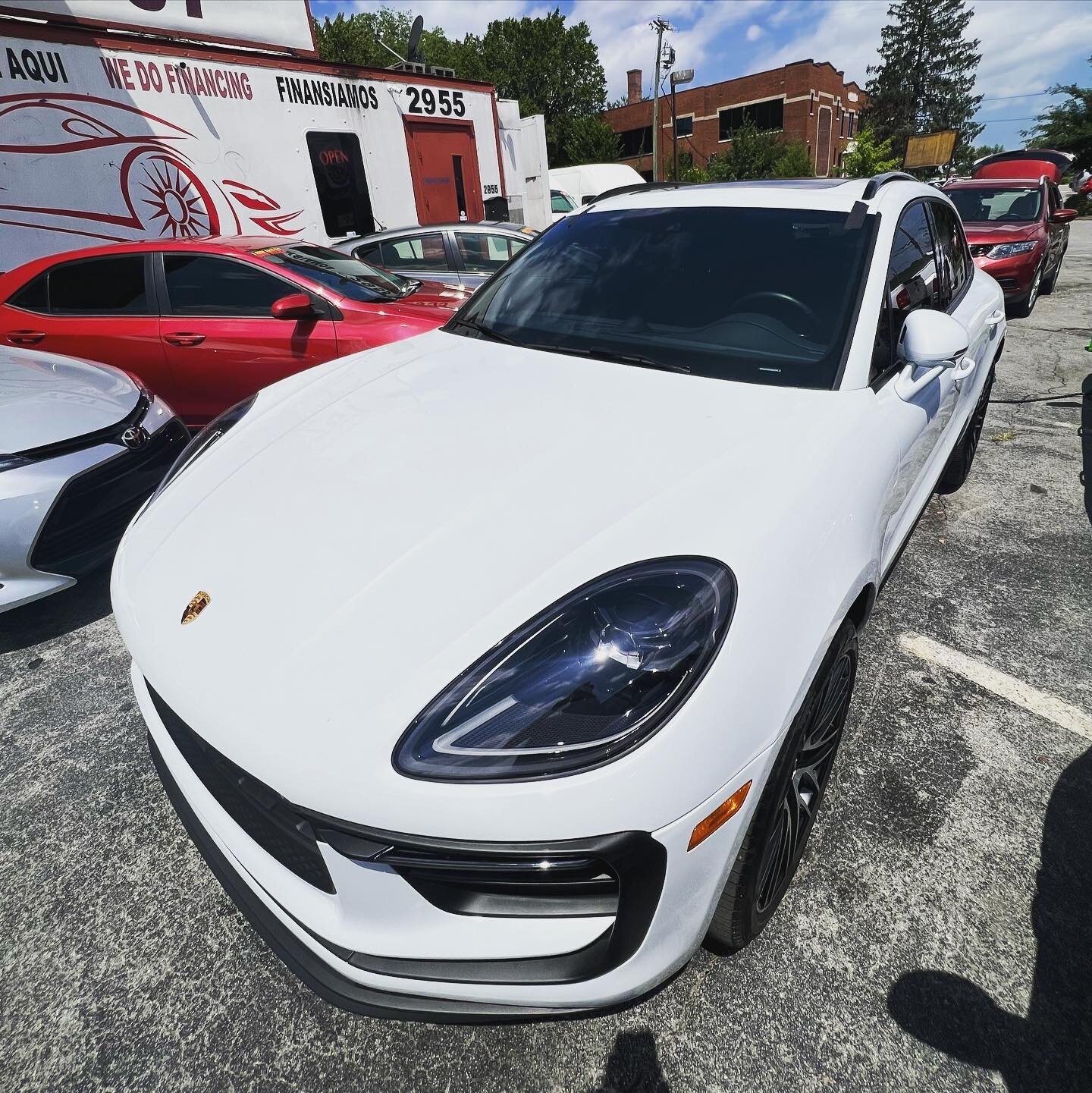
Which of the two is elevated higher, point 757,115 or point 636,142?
point 757,115

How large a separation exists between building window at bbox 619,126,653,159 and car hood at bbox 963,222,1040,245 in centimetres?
4270

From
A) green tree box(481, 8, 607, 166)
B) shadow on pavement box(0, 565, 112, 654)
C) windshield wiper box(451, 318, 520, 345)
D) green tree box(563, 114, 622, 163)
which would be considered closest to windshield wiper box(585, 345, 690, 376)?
windshield wiper box(451, 318, 520, 345)

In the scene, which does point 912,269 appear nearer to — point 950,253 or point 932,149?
point 950,253

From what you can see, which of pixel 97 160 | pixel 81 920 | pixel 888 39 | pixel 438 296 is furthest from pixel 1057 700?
pixel 888 39

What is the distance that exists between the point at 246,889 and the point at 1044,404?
20.3 feet

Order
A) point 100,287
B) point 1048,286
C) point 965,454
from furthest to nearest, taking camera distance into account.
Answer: point 1048,286
point 100,287
point 965,454

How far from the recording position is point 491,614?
1185 millimetres

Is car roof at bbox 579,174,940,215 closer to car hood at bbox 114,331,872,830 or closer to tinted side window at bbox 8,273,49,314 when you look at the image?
car hood at bbox 114,331,872,830

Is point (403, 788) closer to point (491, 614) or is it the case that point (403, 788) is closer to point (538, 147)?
point (491, 614)

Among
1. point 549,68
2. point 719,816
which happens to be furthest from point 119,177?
point 549,68

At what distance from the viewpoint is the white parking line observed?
2.21 metres

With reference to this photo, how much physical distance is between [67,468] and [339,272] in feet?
8.87

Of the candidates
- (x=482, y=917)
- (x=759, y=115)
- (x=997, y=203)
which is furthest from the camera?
(x=759, y=115)

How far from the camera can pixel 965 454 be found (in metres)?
3.71
